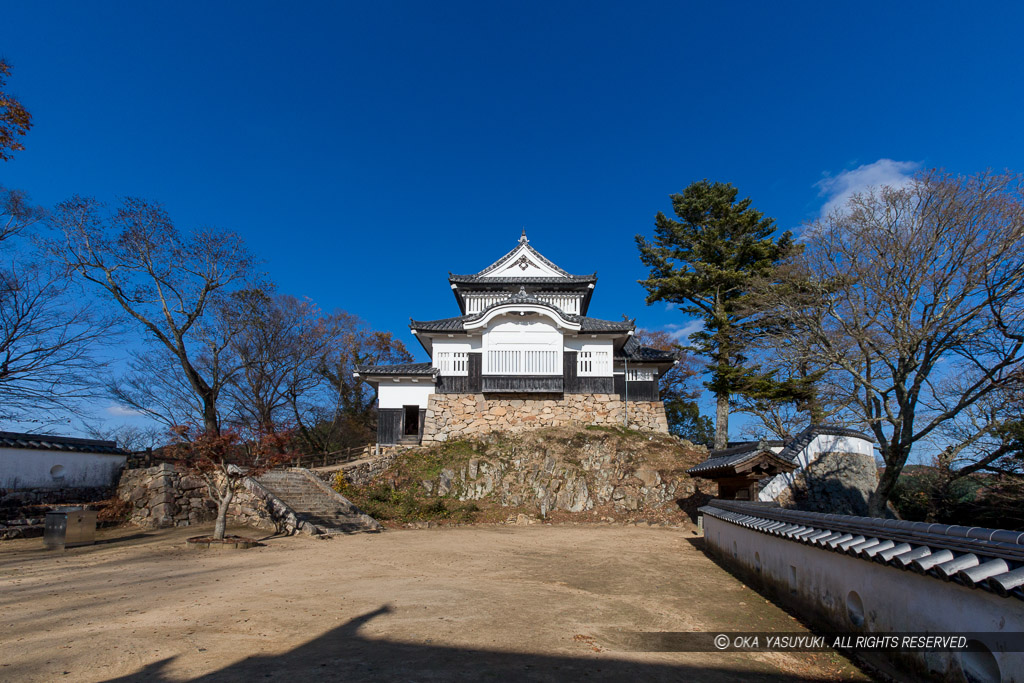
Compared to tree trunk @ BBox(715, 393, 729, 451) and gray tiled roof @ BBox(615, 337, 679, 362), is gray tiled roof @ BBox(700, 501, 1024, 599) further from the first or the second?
tree trunk @ BBox(715, 393, 729, 451)

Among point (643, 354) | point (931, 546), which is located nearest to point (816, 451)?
point (643, 354)

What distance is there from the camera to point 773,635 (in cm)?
636

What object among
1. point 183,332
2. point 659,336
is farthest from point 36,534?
point 659,336

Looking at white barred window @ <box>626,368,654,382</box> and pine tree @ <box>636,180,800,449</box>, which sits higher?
pine tree @ <box>636,180,800,449</box>

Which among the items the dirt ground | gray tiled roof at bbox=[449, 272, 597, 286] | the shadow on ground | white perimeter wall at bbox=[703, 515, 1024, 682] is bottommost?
the dirt ground

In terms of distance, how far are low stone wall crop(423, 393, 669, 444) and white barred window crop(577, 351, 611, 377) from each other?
41.3 inches

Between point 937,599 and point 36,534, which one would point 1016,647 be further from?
point 36,534

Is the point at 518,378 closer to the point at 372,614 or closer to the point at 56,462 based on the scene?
the point at 56,462

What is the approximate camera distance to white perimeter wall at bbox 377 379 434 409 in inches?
968

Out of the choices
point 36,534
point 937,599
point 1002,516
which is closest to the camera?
point 937,599

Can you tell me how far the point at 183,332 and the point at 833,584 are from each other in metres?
25.1

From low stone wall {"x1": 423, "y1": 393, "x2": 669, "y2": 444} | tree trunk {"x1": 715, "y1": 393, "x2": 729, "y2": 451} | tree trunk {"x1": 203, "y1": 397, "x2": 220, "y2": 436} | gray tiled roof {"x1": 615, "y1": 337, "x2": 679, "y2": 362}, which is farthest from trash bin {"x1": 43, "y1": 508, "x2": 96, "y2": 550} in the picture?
tree trunk {"x1": 715, "y1": 393, "x2": 729, "y2": 451}

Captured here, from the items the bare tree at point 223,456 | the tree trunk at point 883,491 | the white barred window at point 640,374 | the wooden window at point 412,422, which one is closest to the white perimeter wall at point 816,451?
the tree trunk at point 883,491

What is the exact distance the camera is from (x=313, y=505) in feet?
58.0
